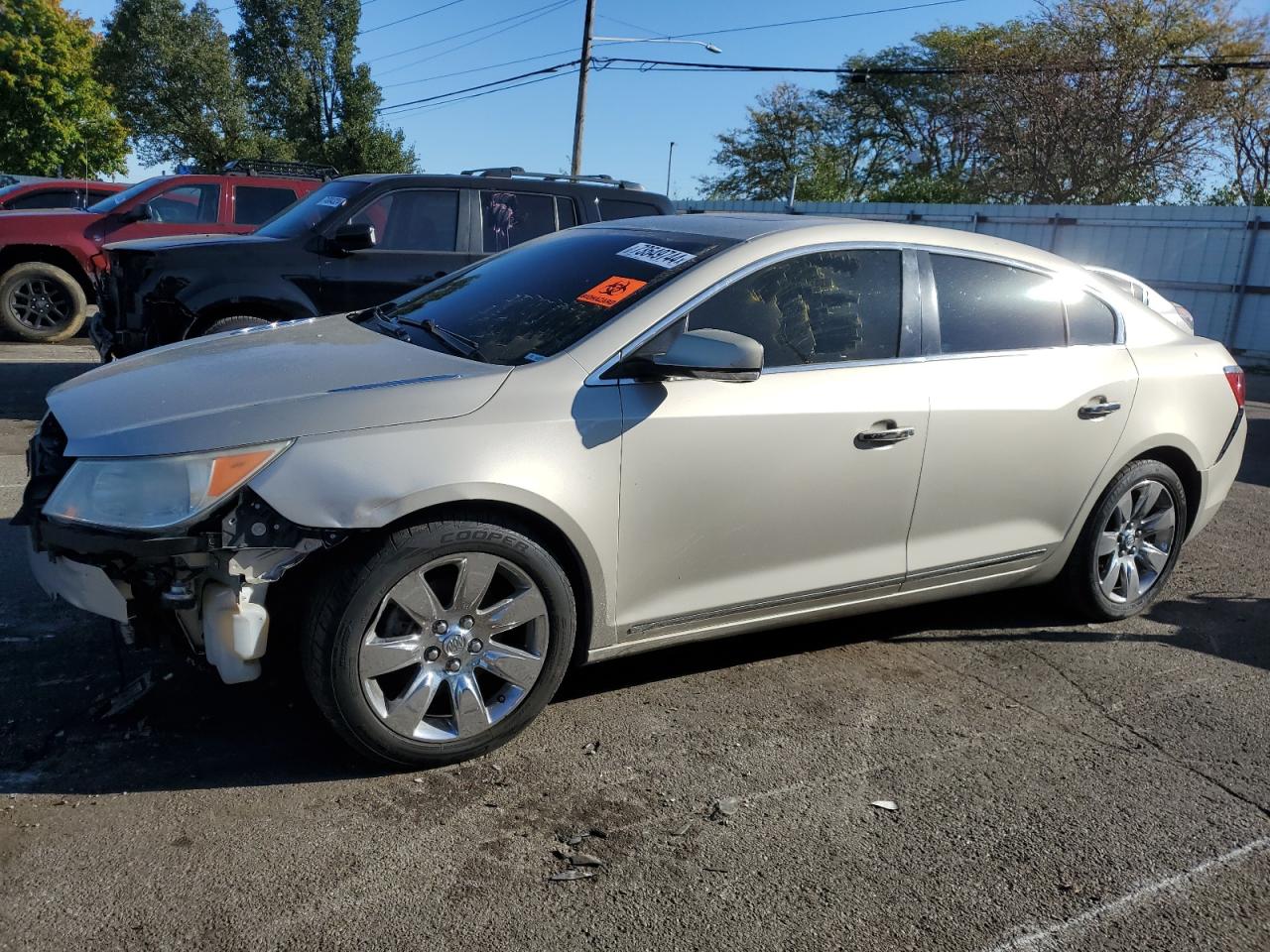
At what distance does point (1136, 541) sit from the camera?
4.88 metres

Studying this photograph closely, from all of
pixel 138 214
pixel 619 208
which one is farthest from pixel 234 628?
pixel 138 214

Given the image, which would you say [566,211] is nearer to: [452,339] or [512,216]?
[512,216]

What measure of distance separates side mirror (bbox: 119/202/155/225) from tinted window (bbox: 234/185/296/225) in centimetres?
102

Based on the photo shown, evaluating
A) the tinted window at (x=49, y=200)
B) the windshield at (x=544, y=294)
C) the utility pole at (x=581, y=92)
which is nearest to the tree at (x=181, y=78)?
the utility pole at (x=581, y=92)

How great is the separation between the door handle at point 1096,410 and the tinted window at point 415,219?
541 centimetres

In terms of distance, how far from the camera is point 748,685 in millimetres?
4039

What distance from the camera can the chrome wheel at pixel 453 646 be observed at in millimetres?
3111

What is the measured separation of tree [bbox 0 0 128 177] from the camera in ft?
138

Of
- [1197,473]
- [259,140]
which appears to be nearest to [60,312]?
[1197,473]

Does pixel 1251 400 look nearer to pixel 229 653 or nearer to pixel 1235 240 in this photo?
pixel 1235 240

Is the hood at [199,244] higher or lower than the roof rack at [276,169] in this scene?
lower

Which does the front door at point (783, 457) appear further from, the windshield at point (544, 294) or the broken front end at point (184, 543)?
the broken front end at point (184, 543)

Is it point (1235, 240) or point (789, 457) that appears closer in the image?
point (789, 457)

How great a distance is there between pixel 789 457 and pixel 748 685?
92 centimetres
